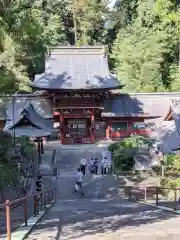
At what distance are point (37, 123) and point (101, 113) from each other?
8024mm

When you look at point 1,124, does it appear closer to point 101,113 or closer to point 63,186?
point 101,113

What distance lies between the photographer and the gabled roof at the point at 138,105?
3664 cm

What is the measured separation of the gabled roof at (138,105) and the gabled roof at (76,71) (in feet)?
7.85

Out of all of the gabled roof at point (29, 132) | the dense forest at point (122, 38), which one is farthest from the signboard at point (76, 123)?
the gabled roof at point (29, 132)

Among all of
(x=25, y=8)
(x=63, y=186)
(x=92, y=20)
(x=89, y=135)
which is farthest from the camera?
(x=92, y=20)

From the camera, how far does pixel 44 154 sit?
98.8 feet

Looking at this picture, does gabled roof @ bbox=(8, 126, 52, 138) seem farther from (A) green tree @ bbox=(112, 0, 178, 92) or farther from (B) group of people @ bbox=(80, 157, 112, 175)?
(A) green tree @ bbox=(112, 0, 178, 92)

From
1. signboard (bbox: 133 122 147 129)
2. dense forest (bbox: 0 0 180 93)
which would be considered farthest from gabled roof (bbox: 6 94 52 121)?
signboard (bbox: 133 122 147 129)

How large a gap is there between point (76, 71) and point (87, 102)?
3354 mm

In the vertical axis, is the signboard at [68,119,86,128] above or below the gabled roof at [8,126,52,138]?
above

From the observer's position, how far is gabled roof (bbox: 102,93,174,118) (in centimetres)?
3664

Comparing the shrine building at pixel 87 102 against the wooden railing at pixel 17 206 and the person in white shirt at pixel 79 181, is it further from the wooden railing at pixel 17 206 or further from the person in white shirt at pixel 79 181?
the wooden railing at pixel 17 206

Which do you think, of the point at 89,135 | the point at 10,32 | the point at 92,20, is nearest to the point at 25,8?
the point at 10,32

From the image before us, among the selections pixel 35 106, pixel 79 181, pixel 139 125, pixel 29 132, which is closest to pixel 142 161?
pixel 79 181
